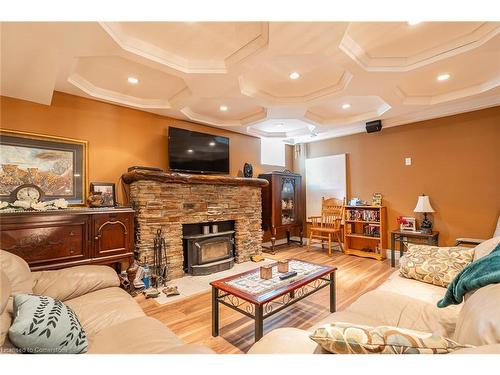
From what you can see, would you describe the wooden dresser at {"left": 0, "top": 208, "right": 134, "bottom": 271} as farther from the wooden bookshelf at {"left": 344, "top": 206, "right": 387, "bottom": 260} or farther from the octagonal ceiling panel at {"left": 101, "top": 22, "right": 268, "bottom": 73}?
the wooden bookshelf at {"left": 344, "top": 206, "right": 387, "bottom": 260}

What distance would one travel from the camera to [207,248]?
364 centimetres

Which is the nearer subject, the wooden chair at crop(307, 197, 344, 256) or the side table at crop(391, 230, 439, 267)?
the side table at crop(391, 230, 439, 267)

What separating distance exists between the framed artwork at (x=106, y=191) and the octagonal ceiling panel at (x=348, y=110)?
3154 mm

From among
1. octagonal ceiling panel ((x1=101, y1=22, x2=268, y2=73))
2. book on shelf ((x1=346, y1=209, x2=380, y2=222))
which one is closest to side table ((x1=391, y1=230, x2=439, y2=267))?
book on shelf ((x1=346, y1=209, x2=380, y2=222))

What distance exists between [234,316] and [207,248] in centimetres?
146

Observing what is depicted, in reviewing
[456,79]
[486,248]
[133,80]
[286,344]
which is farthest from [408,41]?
[133,80]

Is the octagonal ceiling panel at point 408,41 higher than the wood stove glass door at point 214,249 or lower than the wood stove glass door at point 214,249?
higher

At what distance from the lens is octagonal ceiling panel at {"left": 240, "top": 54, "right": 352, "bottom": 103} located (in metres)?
2.47

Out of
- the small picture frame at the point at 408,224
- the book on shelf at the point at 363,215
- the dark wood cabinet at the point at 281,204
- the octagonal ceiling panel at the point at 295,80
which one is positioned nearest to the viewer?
the octagonal ceiling panel at the point at 295,80

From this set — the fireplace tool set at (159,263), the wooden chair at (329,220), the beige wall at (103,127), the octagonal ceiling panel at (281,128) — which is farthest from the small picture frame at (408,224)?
the beige wall at (103,127)

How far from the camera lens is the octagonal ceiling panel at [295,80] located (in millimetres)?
2475

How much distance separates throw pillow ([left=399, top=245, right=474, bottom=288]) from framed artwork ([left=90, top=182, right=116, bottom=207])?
3.36 meters

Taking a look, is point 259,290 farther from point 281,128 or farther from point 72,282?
point 281,128

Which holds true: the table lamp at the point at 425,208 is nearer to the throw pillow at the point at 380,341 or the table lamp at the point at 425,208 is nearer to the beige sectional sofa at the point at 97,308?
the throw pillow at the point at 380,341
